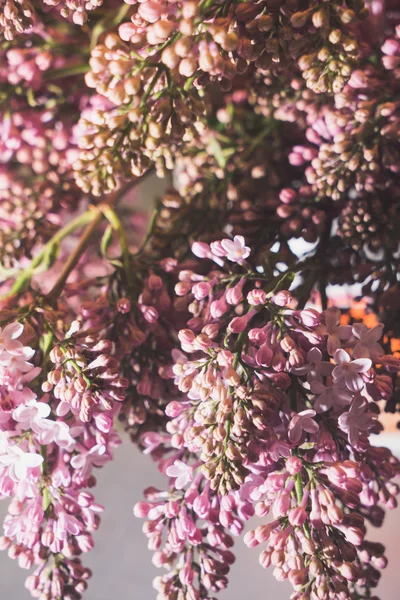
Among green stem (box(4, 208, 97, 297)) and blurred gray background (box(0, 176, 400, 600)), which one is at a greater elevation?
green stem (box(4, 208, 97, 297))

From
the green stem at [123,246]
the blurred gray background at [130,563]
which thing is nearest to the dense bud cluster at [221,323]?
the green stem at [123,246]

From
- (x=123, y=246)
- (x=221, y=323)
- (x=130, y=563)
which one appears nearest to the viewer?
(x=221, y=323)

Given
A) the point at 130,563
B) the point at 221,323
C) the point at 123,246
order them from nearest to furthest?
the point at 221,323
the point at 123,246
the point at 130,563

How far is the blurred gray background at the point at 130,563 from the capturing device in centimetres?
70

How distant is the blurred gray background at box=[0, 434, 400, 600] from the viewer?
70cm

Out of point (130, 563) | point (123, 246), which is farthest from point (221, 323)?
point (130, 563)

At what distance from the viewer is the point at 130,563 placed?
Result: 741mm

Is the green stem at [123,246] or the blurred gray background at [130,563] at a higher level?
the green stem at [123,246]

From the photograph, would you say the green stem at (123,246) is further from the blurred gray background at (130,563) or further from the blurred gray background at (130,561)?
the blurred gray background at (130,563)

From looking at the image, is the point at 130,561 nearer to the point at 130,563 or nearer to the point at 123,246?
the point at 130,563

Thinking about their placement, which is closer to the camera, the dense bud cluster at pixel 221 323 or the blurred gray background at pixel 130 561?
the dense bud cluster at pixel 221 323

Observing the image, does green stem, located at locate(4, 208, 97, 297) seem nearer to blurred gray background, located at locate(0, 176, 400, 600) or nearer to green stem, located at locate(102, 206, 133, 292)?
green stem, located at locate(102, 206, 133, 292)

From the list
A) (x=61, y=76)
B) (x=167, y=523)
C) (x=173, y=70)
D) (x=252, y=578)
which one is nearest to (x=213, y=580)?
(x=167, y=523)

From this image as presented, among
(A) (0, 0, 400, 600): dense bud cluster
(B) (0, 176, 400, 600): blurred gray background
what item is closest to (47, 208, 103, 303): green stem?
(A) (0, 0, 400, 600): dense bud cluster
